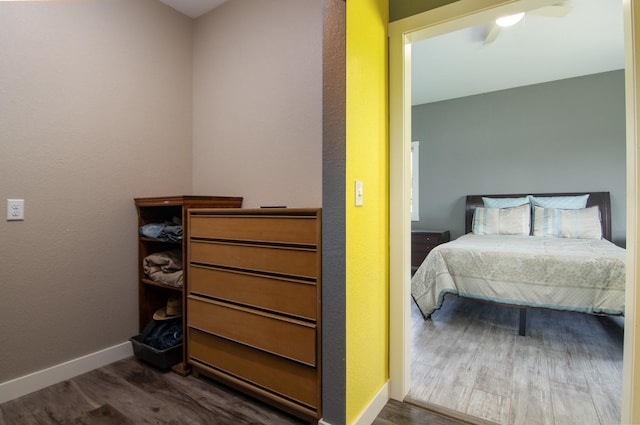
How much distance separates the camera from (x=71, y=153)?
1891 mm

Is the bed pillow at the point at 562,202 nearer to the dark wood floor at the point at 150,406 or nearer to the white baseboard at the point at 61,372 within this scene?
the dark wood floor at the point at 150,406

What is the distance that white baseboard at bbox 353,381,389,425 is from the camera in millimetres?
1425

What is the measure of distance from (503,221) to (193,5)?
3.99 metres

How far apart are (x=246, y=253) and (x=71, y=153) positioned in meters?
1.31

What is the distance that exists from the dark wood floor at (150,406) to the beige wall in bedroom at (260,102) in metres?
1.17

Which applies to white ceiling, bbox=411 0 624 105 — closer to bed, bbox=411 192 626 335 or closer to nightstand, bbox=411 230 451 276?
bed, bbox=411 192 626 335

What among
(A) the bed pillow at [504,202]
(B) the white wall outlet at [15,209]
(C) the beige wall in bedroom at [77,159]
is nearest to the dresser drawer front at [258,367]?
(C) the beige wall in bedroom at [77,159]

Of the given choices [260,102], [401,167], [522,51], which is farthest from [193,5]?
[522,51]

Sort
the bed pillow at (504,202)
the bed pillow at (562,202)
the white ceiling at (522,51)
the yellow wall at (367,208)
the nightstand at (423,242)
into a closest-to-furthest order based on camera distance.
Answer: the yellow wall at (367,208) < the white ceiling at (522,51) < the bed pillow at (562,202) < the bed pillow at (504,202) < the nightstand at (423,242)

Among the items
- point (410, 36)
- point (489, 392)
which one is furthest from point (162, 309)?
point (410, 36)

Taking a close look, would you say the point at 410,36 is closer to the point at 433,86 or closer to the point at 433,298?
the point at 433,298

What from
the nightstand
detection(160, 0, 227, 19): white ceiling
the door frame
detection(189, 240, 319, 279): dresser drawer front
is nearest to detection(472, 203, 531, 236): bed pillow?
the nightstand

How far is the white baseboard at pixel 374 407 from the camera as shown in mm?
1425

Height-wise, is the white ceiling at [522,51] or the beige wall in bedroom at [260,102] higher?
the white ceiling at [522,51]
